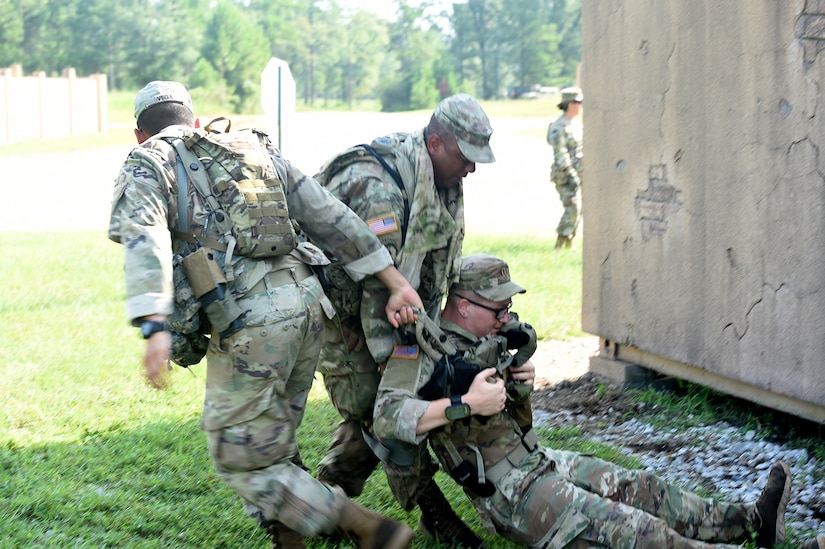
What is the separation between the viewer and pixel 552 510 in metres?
3.58

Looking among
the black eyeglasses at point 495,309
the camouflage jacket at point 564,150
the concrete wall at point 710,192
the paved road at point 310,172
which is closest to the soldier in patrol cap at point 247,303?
the black eyeglasses at point 495,309

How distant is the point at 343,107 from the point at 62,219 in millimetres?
58123

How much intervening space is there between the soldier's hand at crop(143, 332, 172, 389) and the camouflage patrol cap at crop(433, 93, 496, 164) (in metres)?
1.37

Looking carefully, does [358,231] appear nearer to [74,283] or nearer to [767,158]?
[767,158]

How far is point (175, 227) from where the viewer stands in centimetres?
365

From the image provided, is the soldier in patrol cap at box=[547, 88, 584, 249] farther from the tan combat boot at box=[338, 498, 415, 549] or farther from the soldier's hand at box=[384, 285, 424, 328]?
the tan combat boot at box=[338, 498, 415, 549]

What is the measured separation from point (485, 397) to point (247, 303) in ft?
3.03

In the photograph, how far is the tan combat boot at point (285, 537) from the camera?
12.6 feet

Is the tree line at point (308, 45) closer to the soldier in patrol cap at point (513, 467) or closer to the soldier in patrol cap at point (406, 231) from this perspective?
the soldier in patrol cap at point (406, 231)

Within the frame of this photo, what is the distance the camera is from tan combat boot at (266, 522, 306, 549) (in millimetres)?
3836

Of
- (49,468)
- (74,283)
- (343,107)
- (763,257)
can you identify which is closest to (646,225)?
(763,257)

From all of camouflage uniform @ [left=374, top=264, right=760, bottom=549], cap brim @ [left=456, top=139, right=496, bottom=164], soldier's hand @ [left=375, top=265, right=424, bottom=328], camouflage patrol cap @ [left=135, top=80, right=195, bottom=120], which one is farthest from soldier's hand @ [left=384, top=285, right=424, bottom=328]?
camouflage patrol cap @ [left=135, top=80, right=195, bottom=120]

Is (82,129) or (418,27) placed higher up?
(418,27)

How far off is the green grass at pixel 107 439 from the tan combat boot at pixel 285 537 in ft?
1.55
